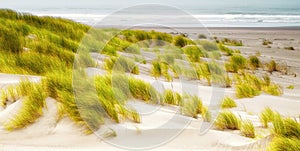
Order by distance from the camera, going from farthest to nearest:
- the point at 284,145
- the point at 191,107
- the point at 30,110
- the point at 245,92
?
the point at 245,92, the point at 191,107, the point at 30,110, the point at 284,145

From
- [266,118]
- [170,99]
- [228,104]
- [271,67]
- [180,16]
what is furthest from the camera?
[180,16]

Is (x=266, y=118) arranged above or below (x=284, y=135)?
below

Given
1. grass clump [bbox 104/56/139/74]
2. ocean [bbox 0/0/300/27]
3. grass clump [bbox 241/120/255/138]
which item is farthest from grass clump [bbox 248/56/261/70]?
grass clump [bbox 241/120/255/138]

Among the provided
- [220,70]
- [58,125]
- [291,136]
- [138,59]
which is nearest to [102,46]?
[138,59]

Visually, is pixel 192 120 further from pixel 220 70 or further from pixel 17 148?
pixel 220 70

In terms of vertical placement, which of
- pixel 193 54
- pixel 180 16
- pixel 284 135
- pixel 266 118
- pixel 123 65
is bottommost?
pixel 180 16

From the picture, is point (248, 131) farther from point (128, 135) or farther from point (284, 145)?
point (128, 135)

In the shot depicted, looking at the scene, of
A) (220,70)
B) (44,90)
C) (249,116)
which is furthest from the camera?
(220,70)

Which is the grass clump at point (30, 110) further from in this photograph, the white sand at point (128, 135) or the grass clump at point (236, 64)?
the grass clump at point (236, 64)

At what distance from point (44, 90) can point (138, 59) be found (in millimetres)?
4612

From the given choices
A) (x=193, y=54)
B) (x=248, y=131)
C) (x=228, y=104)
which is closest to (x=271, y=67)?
(x=193, y=54)

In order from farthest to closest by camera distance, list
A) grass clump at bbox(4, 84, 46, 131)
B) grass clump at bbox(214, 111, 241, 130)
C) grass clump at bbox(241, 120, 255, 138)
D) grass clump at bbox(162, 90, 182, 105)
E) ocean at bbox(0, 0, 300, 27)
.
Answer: ocean at bbox(0, 0, 300, 27) → grass clump at bbox(162, 90, 182, 105) → grass clump at bbox(214, 111, 241, 130) → grass clump at bbox(241, 120, 255, 138) → grass clump at bbox(4, 84, 46, 131)

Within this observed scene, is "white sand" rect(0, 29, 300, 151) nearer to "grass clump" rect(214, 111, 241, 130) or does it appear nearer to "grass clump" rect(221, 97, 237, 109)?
"grass clump" rect(214, 111, 241, 130)

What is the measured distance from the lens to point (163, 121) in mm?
3996
